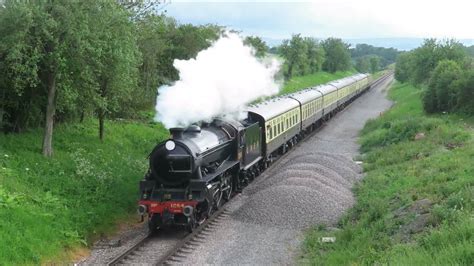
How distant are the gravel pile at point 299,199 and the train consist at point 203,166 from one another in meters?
1.14

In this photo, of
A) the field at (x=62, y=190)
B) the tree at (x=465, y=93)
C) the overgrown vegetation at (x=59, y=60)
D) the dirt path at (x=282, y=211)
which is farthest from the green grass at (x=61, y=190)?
the tree at (x=465, y=93)

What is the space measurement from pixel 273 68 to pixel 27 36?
46.7 feet

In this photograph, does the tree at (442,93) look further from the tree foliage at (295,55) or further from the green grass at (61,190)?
the tree foliage at (295,55)

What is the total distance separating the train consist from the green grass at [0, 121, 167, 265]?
215cm

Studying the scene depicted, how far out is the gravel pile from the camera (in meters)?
16.2

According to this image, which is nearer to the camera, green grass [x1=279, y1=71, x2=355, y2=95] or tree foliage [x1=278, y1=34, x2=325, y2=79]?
green grass [x1=279, y1=71, x2=355, y2=95]

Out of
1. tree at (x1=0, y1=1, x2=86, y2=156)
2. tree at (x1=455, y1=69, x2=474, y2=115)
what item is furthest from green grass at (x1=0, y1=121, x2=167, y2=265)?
tree at (x1=455, y1=69, x2=474, y2=115)

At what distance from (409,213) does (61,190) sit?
35.0 ft

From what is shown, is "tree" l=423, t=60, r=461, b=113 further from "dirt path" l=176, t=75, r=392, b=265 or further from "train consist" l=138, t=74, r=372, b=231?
"train consist" l=138, t=74, r=372, b=231

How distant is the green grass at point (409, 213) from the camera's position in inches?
415

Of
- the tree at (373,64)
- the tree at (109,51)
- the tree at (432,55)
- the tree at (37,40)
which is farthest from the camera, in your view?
the tree at (373,64)

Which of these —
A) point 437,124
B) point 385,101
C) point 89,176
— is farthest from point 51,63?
point 385,101

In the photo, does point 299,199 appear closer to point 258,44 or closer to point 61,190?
point 61,190

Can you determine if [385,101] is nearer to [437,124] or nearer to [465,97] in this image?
[465,97]
